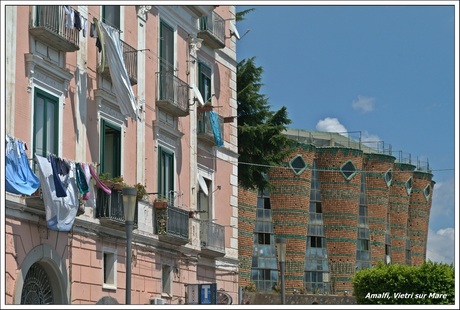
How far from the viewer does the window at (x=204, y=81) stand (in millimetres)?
28719

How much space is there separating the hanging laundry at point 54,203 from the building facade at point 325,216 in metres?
49.0

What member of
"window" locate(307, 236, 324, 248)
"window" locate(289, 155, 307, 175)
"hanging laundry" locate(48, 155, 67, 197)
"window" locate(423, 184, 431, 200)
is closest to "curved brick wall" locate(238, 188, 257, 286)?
"window" locate(289, 155, 307, 175)

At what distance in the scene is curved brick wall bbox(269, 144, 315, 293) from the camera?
237ft

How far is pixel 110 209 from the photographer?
70.1ft

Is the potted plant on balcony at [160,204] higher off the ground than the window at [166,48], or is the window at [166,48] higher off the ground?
the window at [166,48]

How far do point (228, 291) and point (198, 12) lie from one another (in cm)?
831

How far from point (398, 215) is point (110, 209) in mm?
62300

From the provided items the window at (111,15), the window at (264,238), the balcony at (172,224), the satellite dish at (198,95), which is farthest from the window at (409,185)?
the window at (111,15)

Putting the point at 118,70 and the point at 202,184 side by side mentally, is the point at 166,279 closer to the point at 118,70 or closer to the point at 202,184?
the point at 202,184

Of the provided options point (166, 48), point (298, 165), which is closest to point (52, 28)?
point (166, 48)

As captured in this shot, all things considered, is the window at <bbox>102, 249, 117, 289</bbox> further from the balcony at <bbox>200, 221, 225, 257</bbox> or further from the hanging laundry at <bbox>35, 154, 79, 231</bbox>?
the balcony at <bbox>200, 221, 225, 257</bbox>

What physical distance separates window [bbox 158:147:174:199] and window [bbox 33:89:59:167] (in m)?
5.44

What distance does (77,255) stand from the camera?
20516 mm

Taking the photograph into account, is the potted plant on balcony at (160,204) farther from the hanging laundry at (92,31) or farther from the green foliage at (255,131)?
the green foliage at (255,131)
